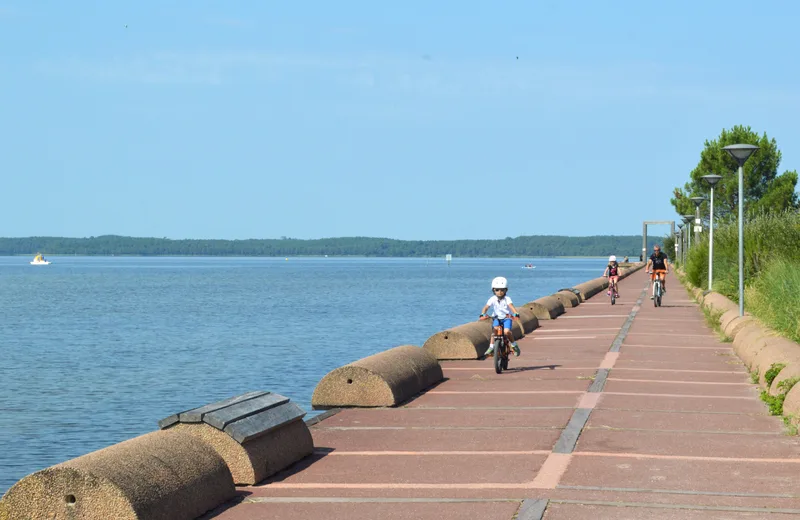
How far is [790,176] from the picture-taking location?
9544cm

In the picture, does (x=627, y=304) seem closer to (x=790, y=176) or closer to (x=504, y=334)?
(x=504, y=334)

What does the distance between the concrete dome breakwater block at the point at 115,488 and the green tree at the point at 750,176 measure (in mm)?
86840

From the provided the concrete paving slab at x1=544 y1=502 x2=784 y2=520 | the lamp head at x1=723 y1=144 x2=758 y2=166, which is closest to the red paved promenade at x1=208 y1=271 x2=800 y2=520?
the concrete paving slab at x1=544 y1=502 x2=784 y2=520

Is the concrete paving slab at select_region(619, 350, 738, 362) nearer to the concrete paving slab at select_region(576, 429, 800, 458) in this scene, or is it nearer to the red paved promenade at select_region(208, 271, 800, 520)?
the red paved promenade at select_region(208, 271, 800, 520)

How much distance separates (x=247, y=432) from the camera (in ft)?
31.3

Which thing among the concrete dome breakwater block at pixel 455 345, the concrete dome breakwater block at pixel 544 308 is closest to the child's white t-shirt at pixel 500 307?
the concrete dome breakwater block at pixel 455 345

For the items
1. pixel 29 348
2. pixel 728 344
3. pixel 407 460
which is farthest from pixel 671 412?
pixel 29 348

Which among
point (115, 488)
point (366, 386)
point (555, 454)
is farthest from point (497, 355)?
point (115, 488)

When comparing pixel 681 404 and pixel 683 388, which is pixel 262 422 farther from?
pixel 683 388

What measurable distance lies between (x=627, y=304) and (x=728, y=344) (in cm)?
1696

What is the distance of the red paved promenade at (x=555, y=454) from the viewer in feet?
28.3

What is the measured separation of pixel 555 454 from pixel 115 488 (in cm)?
460

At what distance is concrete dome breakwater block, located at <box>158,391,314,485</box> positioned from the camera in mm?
9492

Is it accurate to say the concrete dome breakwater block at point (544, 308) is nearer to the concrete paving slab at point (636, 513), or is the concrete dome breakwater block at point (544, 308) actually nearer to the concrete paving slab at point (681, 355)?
the concrete paving slab at point (681, 355)
